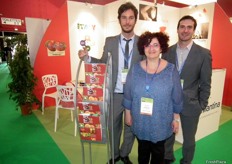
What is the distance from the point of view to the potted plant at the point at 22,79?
3811 mm

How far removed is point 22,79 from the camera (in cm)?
385

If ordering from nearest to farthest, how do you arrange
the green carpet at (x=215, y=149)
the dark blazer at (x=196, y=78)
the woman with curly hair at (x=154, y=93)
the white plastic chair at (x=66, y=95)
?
the woman with curly hair at (x=154, y=93)
the dark blazer at (x=196, y=78)
the green carpet at (x=215, y=149)
the white plastic chair at (x=66, y=95)

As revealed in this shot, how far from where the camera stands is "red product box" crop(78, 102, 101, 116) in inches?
59.4

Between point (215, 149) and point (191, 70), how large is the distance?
1.61m

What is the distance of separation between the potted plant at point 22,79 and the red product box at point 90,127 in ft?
9.13

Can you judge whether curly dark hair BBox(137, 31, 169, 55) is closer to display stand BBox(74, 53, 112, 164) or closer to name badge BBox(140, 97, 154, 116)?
display stand BBox(74, 53, 112, 164)

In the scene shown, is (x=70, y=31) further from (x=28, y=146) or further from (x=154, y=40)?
(x=154, y=40)

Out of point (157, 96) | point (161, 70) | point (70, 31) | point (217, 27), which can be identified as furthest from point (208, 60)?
point (70, 31)

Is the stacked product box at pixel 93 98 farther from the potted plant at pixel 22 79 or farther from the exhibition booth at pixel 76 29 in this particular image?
the potted plant at pixel 22 79

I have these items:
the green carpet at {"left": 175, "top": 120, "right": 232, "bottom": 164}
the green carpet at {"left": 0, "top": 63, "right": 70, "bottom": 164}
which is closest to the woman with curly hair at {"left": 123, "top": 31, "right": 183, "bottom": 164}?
the green carpet at {"left": 175, "top": 120, "right": 232, "bottom": 164}

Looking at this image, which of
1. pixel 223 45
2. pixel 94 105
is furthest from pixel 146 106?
pixel 223 45

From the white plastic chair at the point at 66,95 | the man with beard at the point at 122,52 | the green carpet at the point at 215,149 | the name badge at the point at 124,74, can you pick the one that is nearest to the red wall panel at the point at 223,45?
A: the green carpet at the point at 215,149

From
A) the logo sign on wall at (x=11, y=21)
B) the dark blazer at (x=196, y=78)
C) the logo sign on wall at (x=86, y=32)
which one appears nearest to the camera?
the dark blazer at (x=196, y=78)

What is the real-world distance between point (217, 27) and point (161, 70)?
152 inches
